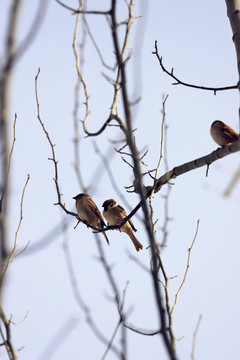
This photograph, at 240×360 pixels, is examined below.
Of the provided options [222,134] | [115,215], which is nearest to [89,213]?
[115,215]

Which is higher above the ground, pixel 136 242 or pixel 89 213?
pixel 89 213

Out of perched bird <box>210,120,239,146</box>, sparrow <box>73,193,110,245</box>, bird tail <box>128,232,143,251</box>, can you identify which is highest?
sparrow <box>73,193,110,245</box>

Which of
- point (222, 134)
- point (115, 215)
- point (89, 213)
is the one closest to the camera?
point (222, 134)

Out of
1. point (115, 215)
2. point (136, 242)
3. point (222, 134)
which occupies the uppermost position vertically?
point (115, 215)

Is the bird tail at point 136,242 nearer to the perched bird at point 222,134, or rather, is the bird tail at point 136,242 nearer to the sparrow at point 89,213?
the sparrow at point 89,213

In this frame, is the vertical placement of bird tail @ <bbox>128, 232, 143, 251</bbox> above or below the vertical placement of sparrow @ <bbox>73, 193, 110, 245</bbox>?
below

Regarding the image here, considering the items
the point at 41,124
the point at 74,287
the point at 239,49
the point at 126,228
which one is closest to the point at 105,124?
the point at 41,124

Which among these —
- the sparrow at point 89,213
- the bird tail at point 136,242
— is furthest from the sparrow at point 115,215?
the sparrow at point 89,213

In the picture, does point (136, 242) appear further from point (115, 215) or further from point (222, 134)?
point (222, 134)

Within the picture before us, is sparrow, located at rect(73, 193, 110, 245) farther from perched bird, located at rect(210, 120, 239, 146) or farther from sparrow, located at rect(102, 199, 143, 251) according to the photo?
perched bird, located at rect(210, 120, 239, 146)

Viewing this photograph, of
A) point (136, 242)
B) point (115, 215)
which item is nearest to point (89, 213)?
point (115, 215)

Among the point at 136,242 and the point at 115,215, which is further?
→ the point at 115,215

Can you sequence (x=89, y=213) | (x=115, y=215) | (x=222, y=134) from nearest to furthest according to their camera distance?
(x=222, y=134)
(x=89, y=213)
(x=115, y=215)

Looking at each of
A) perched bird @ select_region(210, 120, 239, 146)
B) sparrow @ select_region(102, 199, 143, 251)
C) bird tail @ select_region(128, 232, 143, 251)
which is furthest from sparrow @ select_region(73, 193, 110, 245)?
perched bird @ select_region(210, 120, 239, 146)
